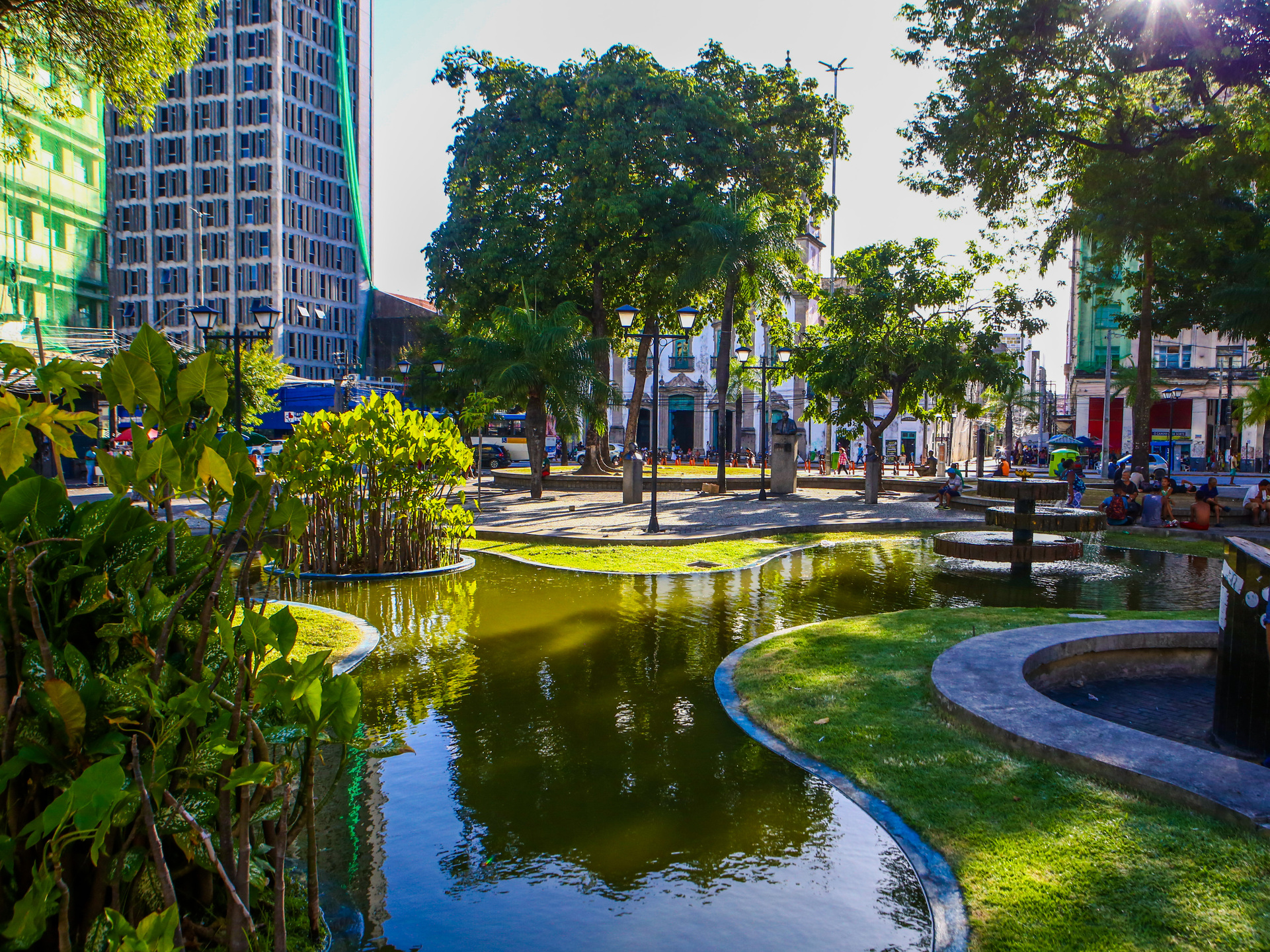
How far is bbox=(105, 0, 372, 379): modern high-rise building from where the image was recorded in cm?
7406

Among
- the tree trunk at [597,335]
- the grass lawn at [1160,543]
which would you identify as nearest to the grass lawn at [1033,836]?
the grass lawn at [1160,543]

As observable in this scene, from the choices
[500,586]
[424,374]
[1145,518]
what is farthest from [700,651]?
[424,374]

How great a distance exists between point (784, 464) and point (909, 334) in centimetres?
513

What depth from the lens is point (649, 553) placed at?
519 inches

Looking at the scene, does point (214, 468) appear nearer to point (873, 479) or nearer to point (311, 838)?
point (311, 838)

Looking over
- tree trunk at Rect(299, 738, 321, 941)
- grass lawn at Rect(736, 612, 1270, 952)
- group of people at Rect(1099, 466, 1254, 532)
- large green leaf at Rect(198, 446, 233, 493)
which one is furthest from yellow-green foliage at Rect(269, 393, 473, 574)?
group of people at Rect(1099, 466, 1254, 532)

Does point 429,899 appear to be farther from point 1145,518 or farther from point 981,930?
point 1145,518

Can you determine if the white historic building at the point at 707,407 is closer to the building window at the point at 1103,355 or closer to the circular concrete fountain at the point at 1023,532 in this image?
the building window at the point at 1103,355

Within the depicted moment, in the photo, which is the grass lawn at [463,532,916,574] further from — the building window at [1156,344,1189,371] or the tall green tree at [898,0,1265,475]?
the building window at [1156,344,1189,371]

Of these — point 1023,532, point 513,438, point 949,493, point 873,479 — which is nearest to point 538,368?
point 873,479

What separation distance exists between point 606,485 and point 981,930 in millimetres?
23682

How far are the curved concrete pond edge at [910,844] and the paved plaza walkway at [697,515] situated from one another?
8.58 meters

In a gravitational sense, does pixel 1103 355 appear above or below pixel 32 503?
above

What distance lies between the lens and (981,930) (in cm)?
326
